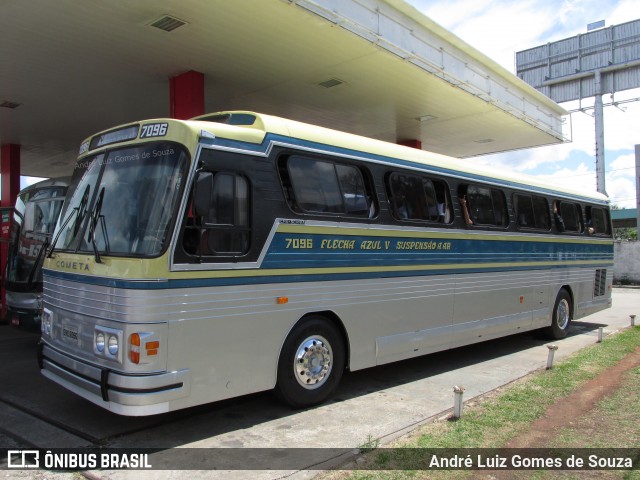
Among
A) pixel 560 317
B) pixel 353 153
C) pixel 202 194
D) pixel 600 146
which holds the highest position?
pixel 600 146

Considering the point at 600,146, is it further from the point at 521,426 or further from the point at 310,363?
the point at 310,363

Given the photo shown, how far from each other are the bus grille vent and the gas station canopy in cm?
487

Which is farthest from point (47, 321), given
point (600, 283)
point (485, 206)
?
point (600, 283)

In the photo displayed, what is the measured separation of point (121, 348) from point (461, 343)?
18.1 ft

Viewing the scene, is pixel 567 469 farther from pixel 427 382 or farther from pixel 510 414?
pixel 427 382

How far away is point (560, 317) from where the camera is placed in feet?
37.0

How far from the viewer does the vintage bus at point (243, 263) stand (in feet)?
15.5

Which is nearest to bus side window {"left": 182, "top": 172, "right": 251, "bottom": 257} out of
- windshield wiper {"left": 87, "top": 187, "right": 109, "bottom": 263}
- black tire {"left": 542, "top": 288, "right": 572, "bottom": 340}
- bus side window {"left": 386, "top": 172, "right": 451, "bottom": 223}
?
windshield wiper {"left": 87, "top": 187, "right": 109, "bottom": 263}

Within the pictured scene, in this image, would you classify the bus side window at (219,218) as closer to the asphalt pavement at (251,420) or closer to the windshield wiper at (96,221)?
the windshield wiper at (96,221)

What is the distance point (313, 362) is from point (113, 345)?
230 centimetres

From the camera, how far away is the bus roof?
18.5 ft

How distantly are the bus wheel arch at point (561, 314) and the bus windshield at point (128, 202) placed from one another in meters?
8.92

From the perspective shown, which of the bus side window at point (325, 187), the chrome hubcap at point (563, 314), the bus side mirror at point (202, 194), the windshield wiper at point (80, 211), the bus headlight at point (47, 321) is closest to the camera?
the bus side mirror at point (202, 194)

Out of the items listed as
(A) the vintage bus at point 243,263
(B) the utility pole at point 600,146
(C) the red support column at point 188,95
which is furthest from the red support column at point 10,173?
(B) the utility pole at point 600,146
